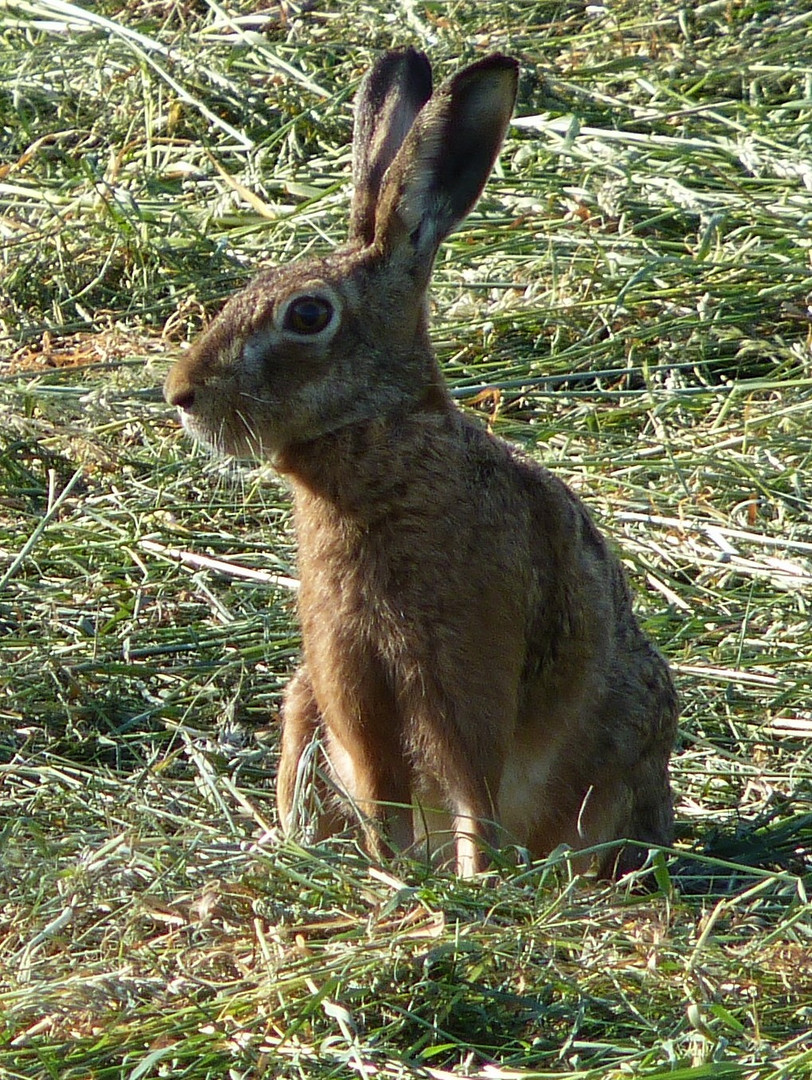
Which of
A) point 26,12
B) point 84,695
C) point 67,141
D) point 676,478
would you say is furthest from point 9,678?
point 26,12

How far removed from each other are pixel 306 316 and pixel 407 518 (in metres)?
0.61

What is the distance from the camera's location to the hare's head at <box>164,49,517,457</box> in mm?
4797

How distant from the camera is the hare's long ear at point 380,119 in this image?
516 centimetres

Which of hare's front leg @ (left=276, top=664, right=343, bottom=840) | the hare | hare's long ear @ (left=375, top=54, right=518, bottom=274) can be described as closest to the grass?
hare's front leg @ (left=276, top=664, right=343, bottom=840)

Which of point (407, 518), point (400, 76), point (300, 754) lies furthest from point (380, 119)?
point (300, 754)

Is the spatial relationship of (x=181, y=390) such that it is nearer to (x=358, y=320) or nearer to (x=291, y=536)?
(x=358, y=320)

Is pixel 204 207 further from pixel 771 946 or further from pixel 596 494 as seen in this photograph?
pixel 771 946

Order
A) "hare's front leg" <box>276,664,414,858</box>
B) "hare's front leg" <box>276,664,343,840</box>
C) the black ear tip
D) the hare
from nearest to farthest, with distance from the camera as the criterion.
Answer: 1. the hare
2. "hare's front leg" <box>276,664,414,858</box>
3. "hare's front leg" <box>276,664,343,840</box>
4. the black ear tip

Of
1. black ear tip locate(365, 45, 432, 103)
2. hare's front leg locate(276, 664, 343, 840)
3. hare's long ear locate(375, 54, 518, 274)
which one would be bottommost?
hare's front leg locate(276, 664, 343, 840)

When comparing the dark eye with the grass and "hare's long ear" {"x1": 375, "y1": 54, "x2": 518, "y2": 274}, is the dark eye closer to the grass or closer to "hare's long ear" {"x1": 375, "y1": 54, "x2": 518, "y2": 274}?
"hare's long ear" {"x1": 375, "y1": 54, "x2": 518, "y2": 274}

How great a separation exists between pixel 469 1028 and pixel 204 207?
5686 mm

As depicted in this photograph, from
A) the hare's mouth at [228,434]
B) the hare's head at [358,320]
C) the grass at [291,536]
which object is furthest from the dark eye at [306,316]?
the grass at [291,536]

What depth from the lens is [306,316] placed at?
4844 millimetres

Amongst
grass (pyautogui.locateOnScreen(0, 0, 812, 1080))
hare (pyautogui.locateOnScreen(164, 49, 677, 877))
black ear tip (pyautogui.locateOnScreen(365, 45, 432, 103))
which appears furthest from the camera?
black ear tip (pyautogui.locateOnScreen(365, 45, 432, 103))
